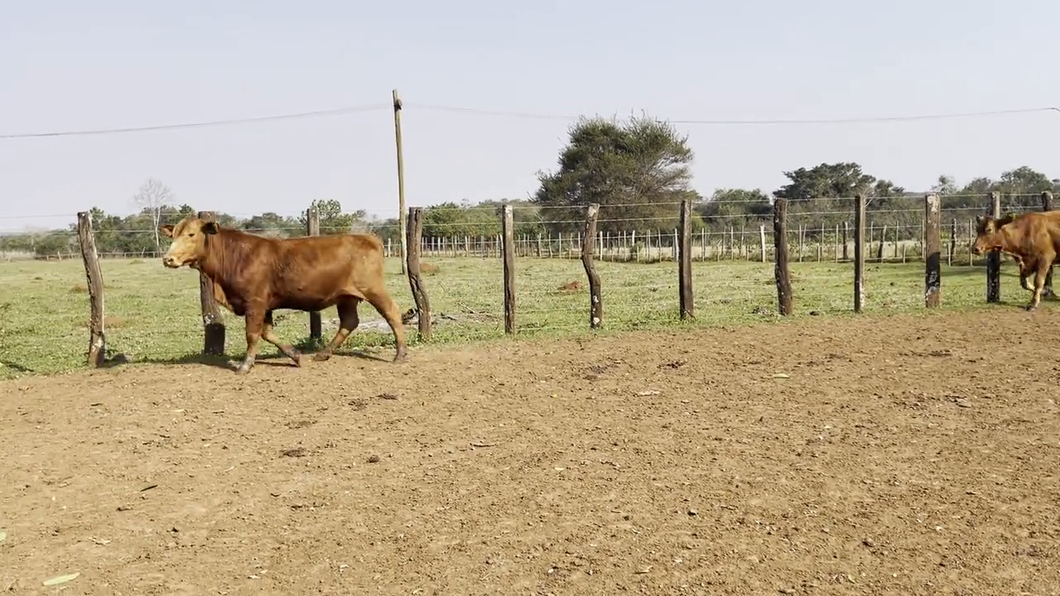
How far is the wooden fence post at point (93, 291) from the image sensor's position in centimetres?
968

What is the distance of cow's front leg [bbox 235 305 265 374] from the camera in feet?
29.0

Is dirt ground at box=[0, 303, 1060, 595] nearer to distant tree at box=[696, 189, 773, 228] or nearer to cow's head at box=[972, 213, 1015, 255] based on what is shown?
cow's head at box=[972, 213, 1015, 255]

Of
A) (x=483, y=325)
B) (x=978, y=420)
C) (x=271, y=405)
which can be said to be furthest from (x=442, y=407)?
(x=483, y=325)

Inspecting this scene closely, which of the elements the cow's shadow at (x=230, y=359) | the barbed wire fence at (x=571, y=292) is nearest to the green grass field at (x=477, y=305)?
the barbed wire fence at (x=571, y=292)

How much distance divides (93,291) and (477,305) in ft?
24.7

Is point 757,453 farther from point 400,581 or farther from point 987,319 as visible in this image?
point 987,319

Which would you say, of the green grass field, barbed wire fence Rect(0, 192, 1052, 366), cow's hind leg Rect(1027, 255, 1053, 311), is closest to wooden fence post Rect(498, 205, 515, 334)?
barbed wire fence Rect(0, 192, 1052, 366)

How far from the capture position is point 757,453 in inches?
225

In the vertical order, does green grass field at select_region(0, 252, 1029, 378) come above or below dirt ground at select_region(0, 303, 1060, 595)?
above

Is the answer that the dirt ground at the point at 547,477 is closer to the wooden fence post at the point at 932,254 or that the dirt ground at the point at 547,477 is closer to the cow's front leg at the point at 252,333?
the cow's front leg at the point at 252,333

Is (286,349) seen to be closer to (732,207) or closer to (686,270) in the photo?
(686,270)

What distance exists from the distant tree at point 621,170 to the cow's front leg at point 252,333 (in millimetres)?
39519

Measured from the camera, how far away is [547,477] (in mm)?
5398

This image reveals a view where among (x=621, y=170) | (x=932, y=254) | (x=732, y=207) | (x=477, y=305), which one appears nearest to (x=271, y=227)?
(x=477, y=305)
